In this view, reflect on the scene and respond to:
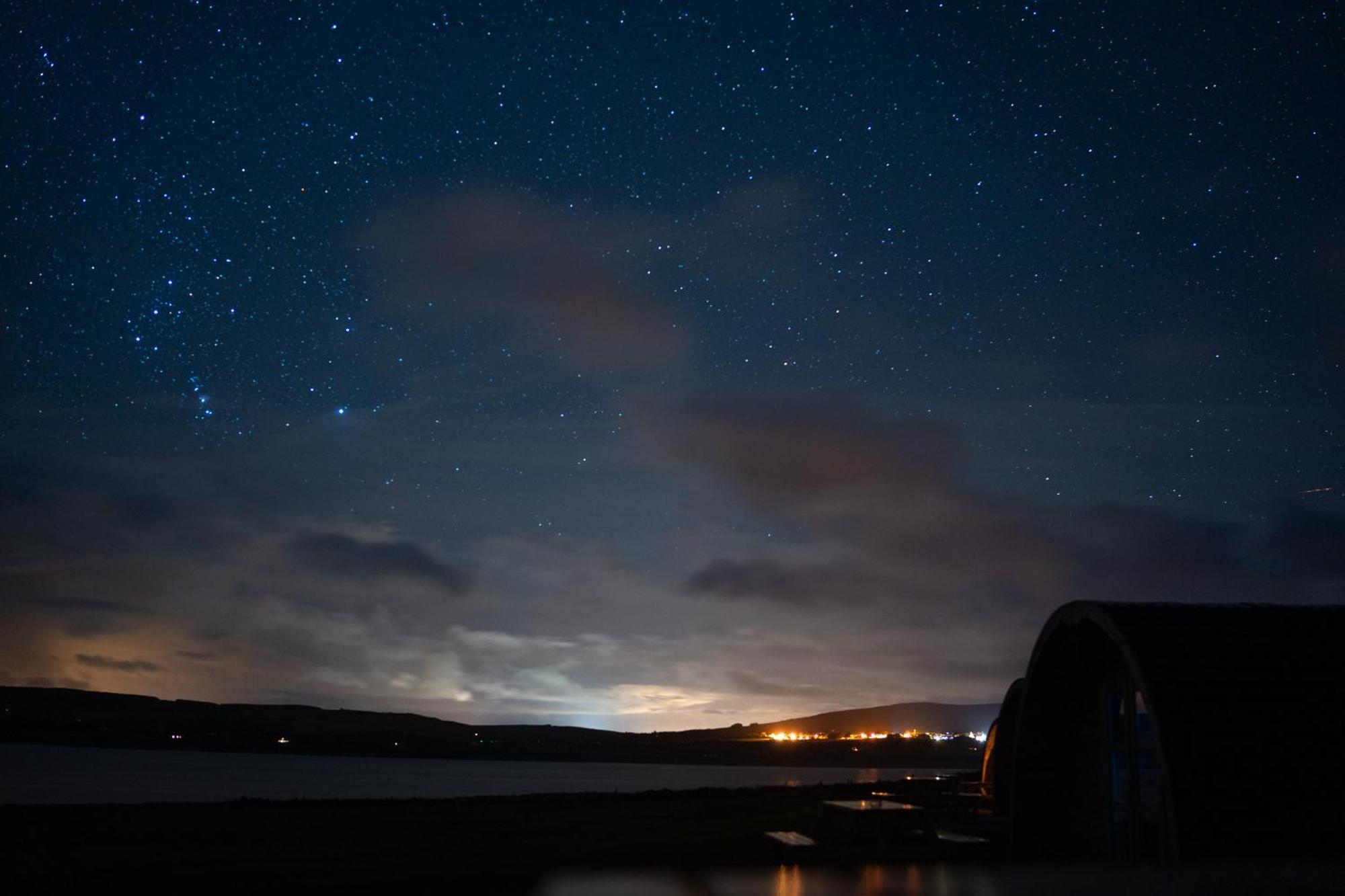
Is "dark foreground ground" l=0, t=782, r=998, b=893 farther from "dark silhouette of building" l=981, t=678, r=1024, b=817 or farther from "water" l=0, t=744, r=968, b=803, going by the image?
"water" l=0, t=744, r=968, b=803

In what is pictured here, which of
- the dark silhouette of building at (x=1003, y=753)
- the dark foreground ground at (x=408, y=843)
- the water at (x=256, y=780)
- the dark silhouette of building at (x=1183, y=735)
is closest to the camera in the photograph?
the dark silhouette of building at (x=1183, y=735)

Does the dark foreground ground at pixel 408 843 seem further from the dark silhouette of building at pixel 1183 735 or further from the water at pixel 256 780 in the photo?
the water at pixel 256 780

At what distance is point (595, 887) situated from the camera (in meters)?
10.9

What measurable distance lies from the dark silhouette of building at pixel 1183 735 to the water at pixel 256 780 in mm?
24630

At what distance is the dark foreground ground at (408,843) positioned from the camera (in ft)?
40.8

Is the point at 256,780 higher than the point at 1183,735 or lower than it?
lower

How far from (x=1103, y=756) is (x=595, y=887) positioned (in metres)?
8.19

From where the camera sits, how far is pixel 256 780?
317 feet

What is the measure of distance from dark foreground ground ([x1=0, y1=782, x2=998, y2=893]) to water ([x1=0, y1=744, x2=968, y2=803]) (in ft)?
43.7

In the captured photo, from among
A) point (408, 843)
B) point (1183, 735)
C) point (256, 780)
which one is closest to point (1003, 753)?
point (1183, 735)

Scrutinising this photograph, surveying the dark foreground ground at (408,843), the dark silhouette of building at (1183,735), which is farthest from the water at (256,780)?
the dark silhouette of building at (1183,735)

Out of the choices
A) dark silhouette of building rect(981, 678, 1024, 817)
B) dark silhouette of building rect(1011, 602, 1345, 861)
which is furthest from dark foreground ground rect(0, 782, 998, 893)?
dark silhouette of building rect(981, 678, 1024, 817)

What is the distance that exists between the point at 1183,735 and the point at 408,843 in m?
11.3

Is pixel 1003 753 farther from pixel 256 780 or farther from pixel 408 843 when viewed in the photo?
pixel 256 780
